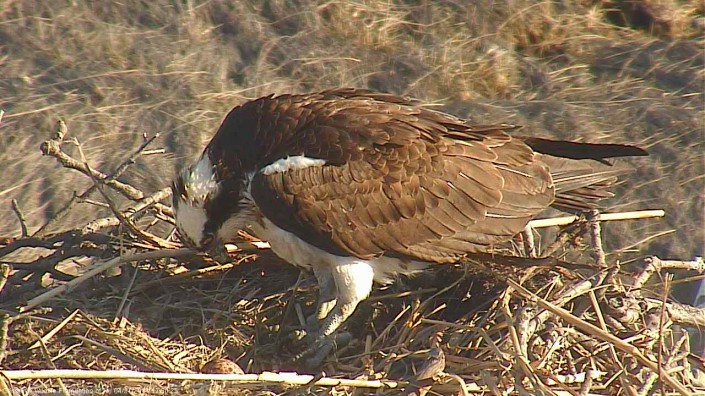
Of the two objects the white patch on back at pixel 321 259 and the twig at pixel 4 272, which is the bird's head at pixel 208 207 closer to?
the white patch on back at pixel 321 259

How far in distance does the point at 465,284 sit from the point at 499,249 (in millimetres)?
314

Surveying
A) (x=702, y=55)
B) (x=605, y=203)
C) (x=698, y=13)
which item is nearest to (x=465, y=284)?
(x=605, y=203)

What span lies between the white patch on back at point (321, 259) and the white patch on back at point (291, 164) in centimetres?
23

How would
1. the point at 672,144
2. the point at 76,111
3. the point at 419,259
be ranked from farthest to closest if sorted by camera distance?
the point at 672,144
the point at 76,111
the point at 419,259

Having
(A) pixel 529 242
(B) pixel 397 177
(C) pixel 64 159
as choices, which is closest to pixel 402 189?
(B) pixel 397 177

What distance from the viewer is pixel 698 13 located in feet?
31.7

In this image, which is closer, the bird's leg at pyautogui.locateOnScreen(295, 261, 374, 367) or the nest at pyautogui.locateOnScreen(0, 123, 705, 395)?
the nest at pyautogui.locateOnScreen(0, 123, 705, 395)

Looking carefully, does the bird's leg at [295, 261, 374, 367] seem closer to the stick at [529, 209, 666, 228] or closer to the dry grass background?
the stick at [529, 209, 666, 228]

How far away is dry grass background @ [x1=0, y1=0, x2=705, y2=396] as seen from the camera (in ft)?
24.5

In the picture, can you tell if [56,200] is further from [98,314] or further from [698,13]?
[698,13]

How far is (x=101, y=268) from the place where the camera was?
4.70 metres

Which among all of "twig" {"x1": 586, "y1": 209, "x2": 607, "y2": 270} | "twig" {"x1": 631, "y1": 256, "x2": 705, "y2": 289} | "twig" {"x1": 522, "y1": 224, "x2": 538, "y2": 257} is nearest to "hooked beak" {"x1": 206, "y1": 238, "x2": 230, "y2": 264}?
"twig" {"x1": 522, "y1": 224, "x2": 538, "y2": 257}

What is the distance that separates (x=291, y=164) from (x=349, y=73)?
3889 millimetres

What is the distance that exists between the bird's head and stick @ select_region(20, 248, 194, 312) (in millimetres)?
112
